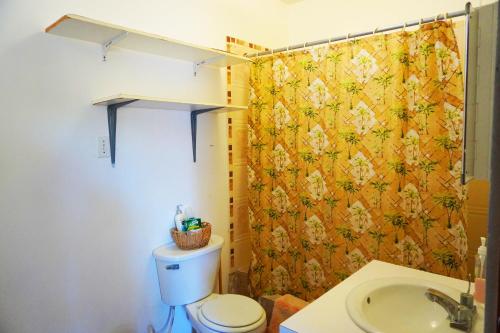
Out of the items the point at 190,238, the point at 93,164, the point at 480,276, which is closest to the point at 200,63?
the point at 93,164

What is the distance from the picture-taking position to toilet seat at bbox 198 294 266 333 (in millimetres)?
1620

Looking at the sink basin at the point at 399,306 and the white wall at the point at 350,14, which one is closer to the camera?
the sink basin at the point at 399,306

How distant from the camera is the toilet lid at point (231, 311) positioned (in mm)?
1646

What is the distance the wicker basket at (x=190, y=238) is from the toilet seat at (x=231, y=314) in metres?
0.31

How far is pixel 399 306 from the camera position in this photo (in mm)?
1232

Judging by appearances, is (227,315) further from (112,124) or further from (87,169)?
(112,124)

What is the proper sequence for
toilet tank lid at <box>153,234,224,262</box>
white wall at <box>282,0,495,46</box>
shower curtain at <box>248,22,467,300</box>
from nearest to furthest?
1. shower curtain at <box>248,22,467,300</box>
2. toilet tank lid at <box>153,234,224,262</box>
3. white wall at <box>282,0,495,46</box>

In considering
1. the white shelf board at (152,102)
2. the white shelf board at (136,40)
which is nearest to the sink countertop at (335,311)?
the white shelf board at (152,102)

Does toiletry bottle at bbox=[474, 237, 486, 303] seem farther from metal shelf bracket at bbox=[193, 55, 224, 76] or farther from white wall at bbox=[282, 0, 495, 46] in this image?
metal shelf bracket at bbox=[193, 55, 224, 76]

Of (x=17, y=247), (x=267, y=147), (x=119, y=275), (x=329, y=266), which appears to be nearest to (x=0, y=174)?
(x=17, y=247)

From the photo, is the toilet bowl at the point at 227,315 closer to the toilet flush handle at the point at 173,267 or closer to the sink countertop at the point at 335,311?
the toilet flush handle at the point at 173,267

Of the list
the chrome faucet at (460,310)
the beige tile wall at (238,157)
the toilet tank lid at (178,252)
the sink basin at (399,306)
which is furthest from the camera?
the beige tile wall at (238,157)

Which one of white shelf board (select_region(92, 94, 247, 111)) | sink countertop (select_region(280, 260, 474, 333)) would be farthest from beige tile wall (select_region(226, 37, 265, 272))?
sink countertop (select_region(280, 260, 474, 333))

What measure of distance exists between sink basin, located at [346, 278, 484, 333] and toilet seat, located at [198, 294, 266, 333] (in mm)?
664
